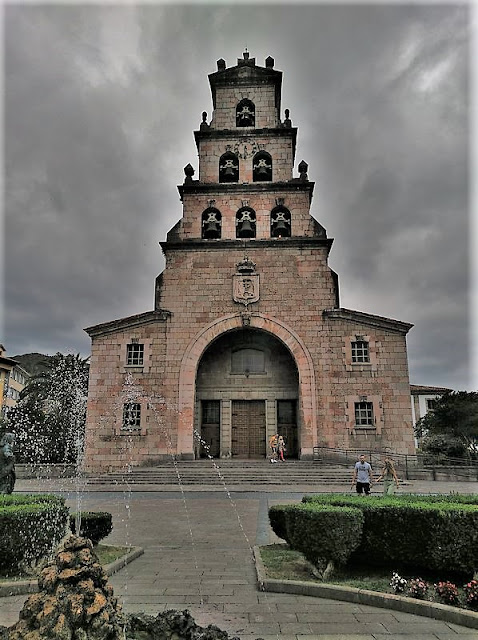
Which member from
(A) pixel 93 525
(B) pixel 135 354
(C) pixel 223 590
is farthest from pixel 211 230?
(C) pixel 223 590

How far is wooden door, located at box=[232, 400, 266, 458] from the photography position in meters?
25.8

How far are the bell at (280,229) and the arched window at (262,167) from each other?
3110 mm

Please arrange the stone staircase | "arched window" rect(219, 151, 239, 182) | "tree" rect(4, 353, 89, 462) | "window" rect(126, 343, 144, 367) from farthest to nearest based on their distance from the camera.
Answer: "tree" rect(4, 353, 89, 462) < "arched window" rect(219, 151, 239, 182) < "window" rect(126, 343, 144, 367) < the stone staircase

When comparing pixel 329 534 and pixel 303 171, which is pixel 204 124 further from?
pixel 329 534

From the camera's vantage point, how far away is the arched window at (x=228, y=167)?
28.4 m

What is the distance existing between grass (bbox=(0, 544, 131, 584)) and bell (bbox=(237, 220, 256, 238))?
19.9m

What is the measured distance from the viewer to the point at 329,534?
261 inches

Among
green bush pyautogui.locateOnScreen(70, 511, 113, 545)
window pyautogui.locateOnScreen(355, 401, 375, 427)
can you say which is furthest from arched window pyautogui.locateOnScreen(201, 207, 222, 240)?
green bush pyautogui.locateOnScreen(70, 511, 113, 545)

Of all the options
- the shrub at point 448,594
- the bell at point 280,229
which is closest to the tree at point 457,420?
the bell at point 280,229

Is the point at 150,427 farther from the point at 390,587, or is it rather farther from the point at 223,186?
the point at 390,587

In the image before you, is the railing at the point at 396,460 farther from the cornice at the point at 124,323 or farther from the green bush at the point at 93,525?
the green bush at the point at 93,525

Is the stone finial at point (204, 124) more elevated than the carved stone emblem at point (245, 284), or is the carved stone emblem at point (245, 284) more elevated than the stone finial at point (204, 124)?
the stone finial at point (204, 124)

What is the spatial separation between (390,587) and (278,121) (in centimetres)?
2756

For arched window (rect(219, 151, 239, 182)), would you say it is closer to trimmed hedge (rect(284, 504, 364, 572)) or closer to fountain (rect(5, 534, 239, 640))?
trimmed hedge (rect(284, 504, 364, 572))
